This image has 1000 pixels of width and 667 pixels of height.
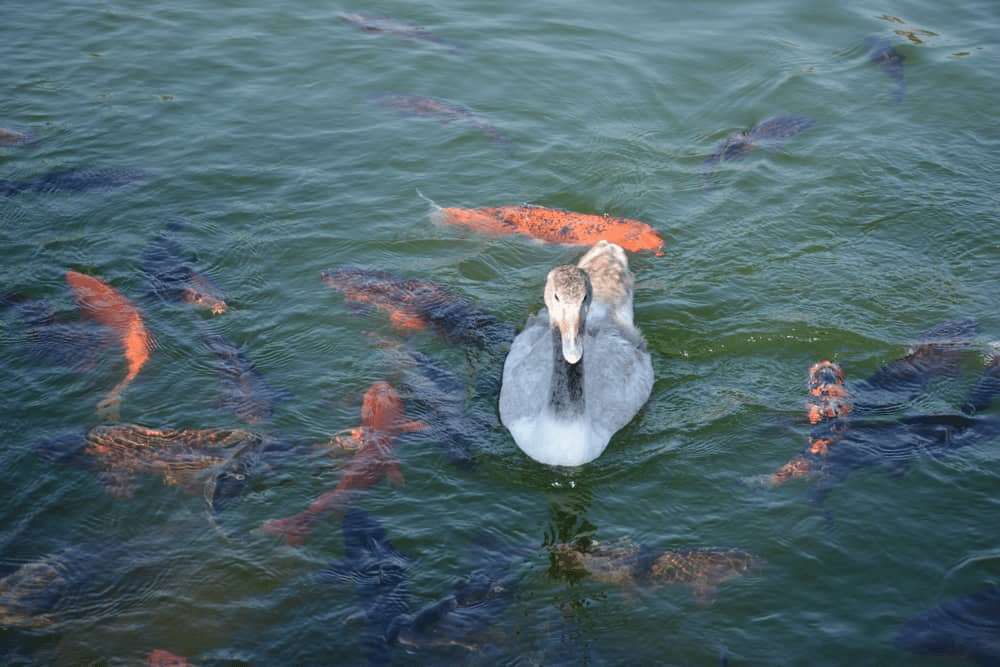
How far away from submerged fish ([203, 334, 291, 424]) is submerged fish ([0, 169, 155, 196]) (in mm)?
3722

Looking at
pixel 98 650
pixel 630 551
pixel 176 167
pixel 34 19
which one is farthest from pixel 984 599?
pixel 34 19

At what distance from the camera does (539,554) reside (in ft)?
27.0

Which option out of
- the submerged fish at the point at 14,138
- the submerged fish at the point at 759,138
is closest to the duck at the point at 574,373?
the submerged fish at the point at 759,138

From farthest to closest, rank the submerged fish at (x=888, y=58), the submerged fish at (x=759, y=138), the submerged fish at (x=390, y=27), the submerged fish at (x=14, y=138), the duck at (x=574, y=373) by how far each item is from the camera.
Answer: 1. the submerged fish at (x=390, y=27)
2. the submerged fish at (x=888, y=58)
3. the submerged fish at (x=759, y=138)
4. the submerged fish at (x=14, y=138)
5. the duck at (x=574, y=373)

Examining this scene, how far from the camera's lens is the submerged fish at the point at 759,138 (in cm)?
1400

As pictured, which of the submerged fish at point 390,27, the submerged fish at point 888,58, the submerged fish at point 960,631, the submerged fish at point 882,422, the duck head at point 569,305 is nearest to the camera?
the submerged fish at point 960,631

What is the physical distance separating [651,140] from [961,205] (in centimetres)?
428

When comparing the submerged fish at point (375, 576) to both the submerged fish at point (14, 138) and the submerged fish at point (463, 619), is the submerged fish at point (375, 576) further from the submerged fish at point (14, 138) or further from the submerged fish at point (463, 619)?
the submerged fish at point (14, 138)

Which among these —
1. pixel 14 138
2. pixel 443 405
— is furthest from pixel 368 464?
pixel 14 138

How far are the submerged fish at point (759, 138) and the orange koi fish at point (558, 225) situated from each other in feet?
6.20

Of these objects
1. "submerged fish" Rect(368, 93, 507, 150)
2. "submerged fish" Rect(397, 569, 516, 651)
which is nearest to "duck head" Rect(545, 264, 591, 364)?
"submerged fish" Rect(397, 569, 516, 651)

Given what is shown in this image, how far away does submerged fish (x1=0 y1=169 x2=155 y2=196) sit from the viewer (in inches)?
504

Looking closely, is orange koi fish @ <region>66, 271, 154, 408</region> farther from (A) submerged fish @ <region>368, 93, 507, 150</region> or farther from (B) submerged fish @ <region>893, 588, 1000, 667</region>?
(B) submerged fish @ <region>893, 588, 1000, 667</region>

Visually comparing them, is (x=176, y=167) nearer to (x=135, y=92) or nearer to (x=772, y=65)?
(x=135, y=92)
